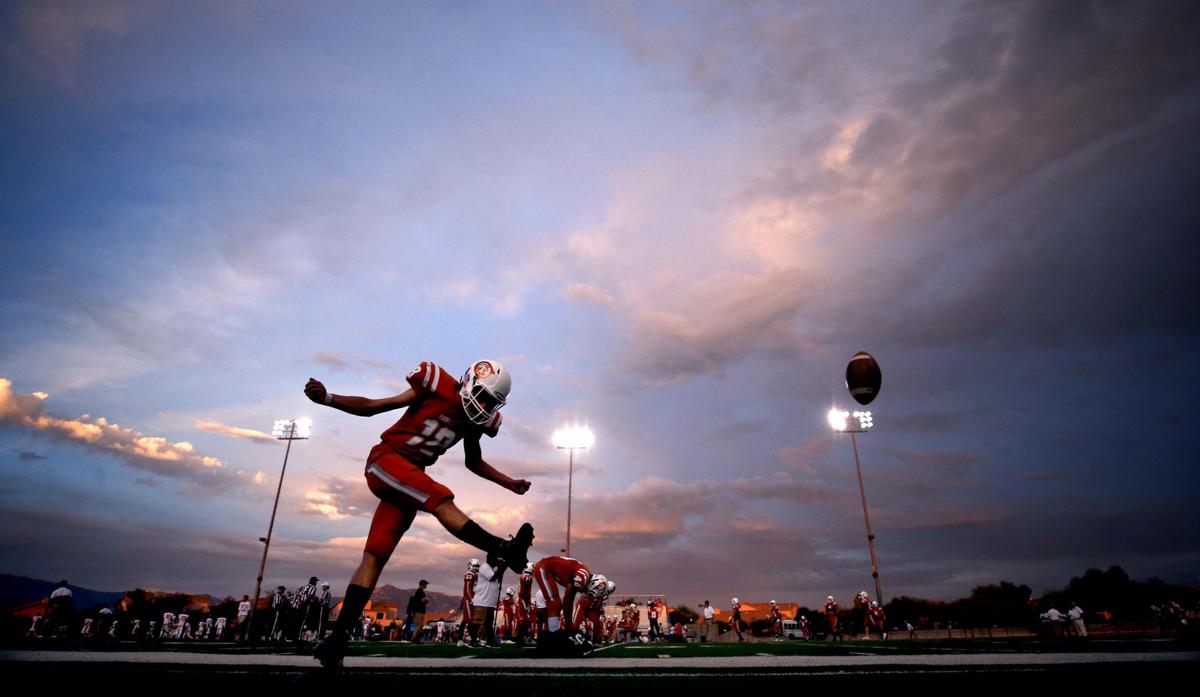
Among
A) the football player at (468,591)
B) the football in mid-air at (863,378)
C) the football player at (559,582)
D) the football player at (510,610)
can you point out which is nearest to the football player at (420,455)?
the football player at (559,582)

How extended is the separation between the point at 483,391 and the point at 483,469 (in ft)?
3.38

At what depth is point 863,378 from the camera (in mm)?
17625

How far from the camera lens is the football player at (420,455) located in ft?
12.1

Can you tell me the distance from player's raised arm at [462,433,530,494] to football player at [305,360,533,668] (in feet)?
0.11

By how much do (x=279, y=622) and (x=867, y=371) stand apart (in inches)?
883

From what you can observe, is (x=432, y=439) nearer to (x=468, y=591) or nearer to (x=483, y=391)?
(x=483, y=391)

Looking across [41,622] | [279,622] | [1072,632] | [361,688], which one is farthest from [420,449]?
[1072,632]

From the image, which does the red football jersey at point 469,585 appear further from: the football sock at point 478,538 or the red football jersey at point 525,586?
the football sock at point 478,538

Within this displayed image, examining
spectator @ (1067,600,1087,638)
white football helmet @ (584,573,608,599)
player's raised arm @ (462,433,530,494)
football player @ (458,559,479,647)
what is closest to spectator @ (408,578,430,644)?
football player @ (458,559,479,647)

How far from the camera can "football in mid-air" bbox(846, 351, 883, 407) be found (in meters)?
17.3

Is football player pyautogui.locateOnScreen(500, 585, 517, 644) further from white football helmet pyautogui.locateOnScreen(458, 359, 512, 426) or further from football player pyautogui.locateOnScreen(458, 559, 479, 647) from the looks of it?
white football helmet pyautogui.locateOnScreen(458, 359, 512, 426)

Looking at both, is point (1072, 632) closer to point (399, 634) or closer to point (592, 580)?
point (592, 580)

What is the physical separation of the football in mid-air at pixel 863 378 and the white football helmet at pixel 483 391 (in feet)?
50.9

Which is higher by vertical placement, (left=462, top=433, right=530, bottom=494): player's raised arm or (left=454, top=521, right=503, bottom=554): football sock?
(left=462, top=433, right=530, bottom=494): player's raised arm
